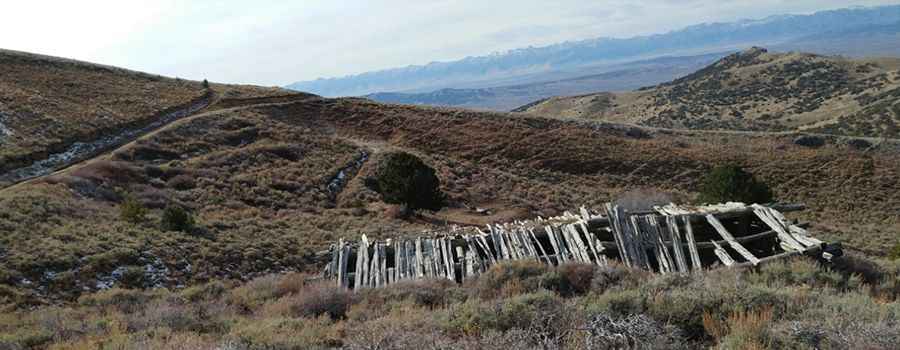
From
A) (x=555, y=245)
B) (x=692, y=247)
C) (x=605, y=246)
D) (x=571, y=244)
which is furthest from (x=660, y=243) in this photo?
(x=555, y=245)

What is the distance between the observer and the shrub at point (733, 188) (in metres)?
20.7

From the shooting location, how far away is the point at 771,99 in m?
88.1

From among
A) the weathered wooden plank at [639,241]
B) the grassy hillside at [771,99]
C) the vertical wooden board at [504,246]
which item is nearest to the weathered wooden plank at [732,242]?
the weathered wooden plank at [639,241]

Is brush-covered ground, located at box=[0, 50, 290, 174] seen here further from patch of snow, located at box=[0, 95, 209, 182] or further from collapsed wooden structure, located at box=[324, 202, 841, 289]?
collapsed wooden structure, located at box=[324, 202, 841, 289]

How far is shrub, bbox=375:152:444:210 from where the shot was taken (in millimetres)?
23297

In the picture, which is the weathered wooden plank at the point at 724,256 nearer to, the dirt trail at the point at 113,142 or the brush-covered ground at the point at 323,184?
the brush-covered ground at the point at 323,184

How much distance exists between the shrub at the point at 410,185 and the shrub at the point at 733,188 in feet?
37.6

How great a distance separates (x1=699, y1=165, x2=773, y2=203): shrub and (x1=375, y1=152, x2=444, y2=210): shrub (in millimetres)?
11455

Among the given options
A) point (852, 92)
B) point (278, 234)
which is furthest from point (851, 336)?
point (852, 92)

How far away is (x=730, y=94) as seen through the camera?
3834 inches

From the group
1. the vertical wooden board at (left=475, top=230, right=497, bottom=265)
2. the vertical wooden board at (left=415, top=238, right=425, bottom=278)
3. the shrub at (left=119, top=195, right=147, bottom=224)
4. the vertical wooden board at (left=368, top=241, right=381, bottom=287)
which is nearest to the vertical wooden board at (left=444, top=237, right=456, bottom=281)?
the vertical wooden board at (left=415, top=238, right=425, bottom=278)

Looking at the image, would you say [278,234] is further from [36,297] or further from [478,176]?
[478,176]

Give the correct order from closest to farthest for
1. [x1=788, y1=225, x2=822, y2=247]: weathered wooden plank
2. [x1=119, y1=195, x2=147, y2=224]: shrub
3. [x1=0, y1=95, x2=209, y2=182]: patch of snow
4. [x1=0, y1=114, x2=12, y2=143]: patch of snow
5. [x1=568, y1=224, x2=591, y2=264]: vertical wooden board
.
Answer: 1. [x1=788, y1=225, x2=822, y2=247]: weathered wooden plank
2. [x1=568, y1=224, x2=591, y2=264]: vertical wooden board
3. [x1=119, y1=195, x2=147, y2=224]: shrub
4. [x1=0, y1=95, x2=209, y2=182]: patch of snow
5. [x1=0, y1=114, x2=12, y2=143]: patch of snow

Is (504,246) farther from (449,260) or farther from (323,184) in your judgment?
(323,184)
